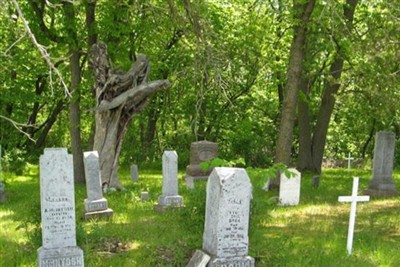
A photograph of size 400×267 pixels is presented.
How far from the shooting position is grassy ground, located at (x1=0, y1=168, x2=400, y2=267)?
7.43 metres

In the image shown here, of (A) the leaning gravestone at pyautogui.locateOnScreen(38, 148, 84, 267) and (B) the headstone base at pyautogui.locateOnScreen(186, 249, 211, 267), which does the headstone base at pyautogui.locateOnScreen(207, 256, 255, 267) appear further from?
(A) the leaning gravestone at pyautogui.locateOnScreen(38, 148, 84, 267)

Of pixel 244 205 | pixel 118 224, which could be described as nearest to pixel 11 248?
pixel 118 224

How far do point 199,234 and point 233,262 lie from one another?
1054mm

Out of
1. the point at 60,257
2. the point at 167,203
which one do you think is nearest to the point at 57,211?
the point at 60,257

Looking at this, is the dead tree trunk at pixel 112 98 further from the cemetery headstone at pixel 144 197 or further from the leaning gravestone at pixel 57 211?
the leaning gravestone at pixel 57 211

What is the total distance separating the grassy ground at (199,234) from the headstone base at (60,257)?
0.25 m

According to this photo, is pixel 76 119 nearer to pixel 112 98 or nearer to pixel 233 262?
pixel 112 98

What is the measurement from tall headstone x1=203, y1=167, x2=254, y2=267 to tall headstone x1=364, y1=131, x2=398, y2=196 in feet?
27.3

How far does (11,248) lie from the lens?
8000mm

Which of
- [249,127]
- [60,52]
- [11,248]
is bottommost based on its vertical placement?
[11,248]

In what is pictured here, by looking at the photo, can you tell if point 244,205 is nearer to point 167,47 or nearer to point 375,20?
point 375,20

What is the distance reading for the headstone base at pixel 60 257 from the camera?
22.4 ft

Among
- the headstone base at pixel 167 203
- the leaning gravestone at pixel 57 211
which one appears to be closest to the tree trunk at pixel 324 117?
the headstone base at pixel 167 203

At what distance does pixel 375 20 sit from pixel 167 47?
38.9 feet
